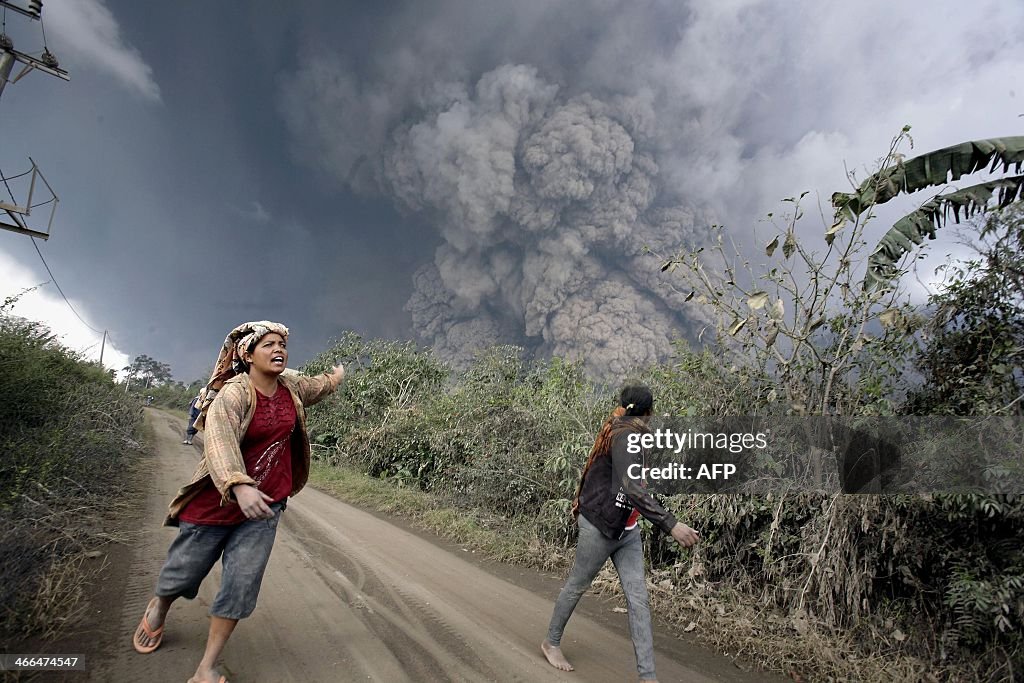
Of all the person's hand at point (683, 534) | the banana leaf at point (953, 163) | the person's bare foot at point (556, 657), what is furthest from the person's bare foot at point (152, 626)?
the banana leaf at point (953, 163)

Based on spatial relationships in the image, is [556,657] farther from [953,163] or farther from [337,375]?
[953,163]

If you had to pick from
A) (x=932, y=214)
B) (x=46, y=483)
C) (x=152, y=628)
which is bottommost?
(x=152, y=628)

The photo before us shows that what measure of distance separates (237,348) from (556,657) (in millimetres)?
2644

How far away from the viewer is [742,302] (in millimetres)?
4309

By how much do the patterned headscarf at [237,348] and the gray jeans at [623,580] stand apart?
2111mm

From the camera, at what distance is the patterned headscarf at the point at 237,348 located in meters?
2.55

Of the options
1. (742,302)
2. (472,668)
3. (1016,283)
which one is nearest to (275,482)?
(472,668)

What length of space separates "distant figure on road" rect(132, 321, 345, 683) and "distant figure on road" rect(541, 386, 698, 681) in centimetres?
172

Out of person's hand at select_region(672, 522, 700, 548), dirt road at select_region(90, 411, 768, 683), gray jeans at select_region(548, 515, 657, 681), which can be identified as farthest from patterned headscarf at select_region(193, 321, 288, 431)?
person's hand at select_region(672, 522, 700, 548)

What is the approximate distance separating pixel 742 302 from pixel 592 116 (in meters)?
99.9

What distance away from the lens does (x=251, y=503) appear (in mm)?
2133

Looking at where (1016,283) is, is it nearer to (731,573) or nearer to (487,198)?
(731,573)

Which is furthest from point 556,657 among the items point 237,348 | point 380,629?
point 237,348

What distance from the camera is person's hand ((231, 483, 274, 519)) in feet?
6.97
